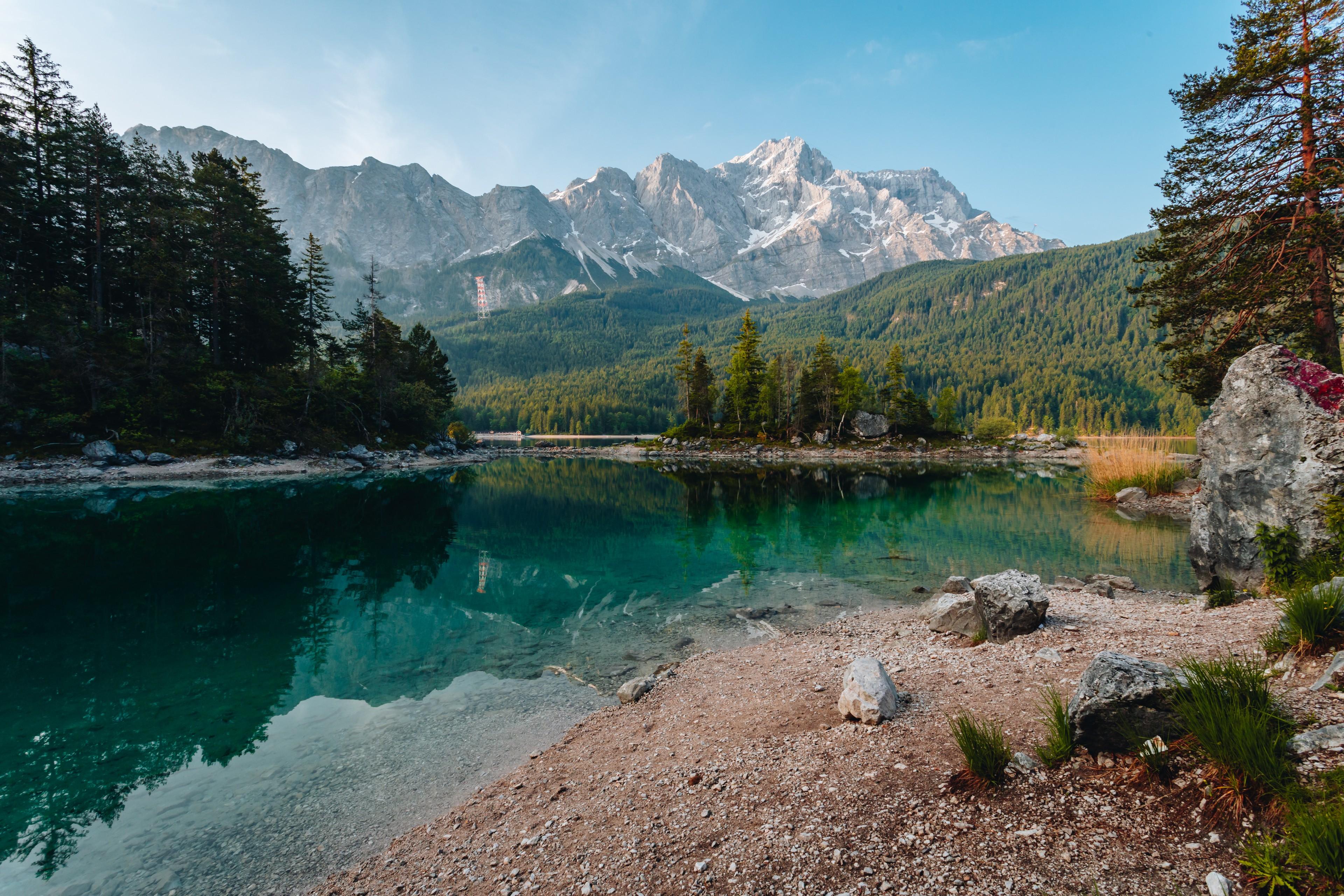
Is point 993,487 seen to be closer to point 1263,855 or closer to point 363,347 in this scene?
point 1263,855

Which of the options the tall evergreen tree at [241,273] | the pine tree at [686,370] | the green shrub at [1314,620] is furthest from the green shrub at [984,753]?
the pine tree at [686,370]

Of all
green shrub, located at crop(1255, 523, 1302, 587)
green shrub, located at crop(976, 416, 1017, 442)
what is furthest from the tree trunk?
green shrub, located at crop(976, 416, 1017, 442)

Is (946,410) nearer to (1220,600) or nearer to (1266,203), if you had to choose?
(1266,203)

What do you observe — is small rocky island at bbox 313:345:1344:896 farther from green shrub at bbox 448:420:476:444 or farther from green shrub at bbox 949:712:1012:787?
green shrub at bbox 448:420:476:444

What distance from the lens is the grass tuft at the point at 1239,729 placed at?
356 centimetres

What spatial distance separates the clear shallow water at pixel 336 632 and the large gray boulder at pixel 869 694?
15.6ft

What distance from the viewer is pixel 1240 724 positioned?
3734mm

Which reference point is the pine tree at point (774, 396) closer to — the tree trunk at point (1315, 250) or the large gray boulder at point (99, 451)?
the tree trunk at point (1315, 250)

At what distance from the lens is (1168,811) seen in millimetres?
3844

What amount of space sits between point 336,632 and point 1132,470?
39634mm

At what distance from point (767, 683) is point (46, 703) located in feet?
41.5

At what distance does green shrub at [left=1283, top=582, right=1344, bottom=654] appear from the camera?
542 cm

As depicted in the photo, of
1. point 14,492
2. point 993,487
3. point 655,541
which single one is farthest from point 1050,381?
point 14,492

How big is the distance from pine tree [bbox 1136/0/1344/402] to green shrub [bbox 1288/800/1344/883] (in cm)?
1973
